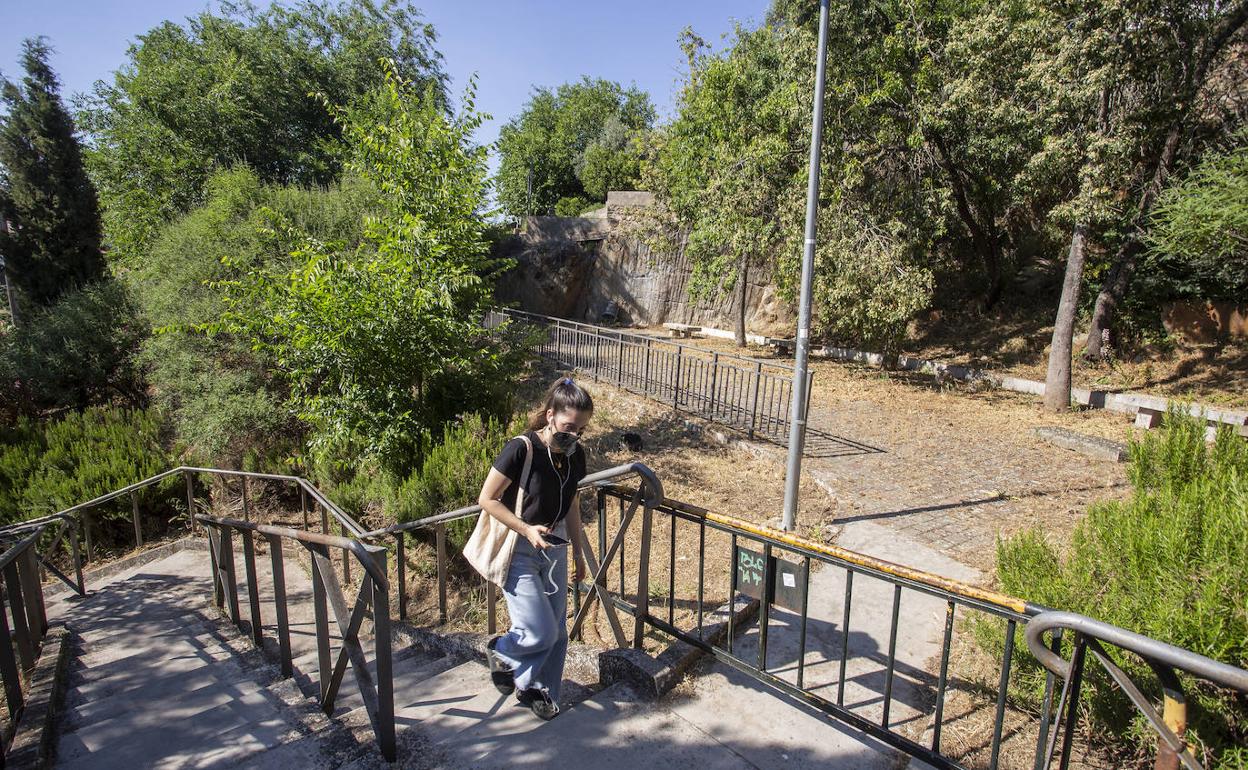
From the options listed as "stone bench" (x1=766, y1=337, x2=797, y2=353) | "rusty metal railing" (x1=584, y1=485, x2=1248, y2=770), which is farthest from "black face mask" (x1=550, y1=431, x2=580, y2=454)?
"stone bench" (x1=766, y1=337, x2=797, y2=353)

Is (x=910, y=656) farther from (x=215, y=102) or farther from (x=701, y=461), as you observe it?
(x=215, y=102)

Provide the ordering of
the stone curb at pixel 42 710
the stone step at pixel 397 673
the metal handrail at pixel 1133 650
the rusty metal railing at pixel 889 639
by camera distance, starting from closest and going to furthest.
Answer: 1. the metal handrail at pixel 1133 650
2. the rusty metal railing at pixel 889 639
3. the stone curb at pixel 42 710
4. the stone step at pixel 397 673

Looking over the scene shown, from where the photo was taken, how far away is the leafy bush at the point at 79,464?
837cm

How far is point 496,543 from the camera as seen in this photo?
2861mm

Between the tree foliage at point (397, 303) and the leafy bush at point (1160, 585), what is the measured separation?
234 inches

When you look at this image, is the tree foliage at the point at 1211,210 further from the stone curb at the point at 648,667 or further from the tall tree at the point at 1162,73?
the stone curb at the point at 648,667

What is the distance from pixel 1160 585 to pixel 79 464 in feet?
40.0

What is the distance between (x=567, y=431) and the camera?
9.21ft

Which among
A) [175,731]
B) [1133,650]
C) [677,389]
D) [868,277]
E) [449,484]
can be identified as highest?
[868,277]

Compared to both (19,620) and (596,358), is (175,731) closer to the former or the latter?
(19,620)

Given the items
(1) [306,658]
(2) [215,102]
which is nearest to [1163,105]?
(1) [306,658]

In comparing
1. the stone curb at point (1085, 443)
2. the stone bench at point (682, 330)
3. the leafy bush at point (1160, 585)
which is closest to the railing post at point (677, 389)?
the stone curb at point (1085, 443)

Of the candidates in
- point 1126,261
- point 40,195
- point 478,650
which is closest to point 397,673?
point 478,650

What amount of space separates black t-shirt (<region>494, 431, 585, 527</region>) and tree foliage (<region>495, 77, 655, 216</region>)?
26.6 m
